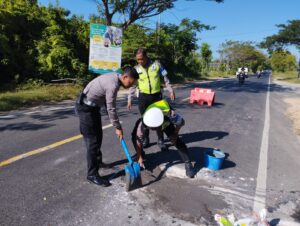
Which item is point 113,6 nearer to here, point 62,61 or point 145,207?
point 62,61

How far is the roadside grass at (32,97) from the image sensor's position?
9977 mm

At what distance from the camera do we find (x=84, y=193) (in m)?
3.72

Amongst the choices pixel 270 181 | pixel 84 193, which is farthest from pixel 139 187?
pixel 270 181

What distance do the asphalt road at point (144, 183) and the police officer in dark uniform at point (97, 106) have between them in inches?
13.4

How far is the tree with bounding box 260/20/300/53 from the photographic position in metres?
53.2

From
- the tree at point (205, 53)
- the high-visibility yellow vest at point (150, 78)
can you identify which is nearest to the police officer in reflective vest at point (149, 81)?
the high-visibility yellow vest at point (150, 78)

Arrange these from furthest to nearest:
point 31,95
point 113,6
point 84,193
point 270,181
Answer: point 113,6 < point 31,95 < point 270,181 < point 84,193

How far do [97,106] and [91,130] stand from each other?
33 centimetres

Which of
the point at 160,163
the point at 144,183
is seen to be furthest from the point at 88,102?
the point at 160,163

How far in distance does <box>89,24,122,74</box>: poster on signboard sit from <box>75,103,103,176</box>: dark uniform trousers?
419 inches

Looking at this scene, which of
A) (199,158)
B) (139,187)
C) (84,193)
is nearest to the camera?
(84,193)

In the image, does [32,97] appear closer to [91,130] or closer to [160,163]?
[160,163]

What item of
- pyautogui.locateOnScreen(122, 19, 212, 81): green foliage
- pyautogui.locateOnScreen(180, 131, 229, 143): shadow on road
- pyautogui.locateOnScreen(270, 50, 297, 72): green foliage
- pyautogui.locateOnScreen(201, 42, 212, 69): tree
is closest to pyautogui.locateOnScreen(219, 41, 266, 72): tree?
pyautogui.locateOnScreen(270, 50, 297, 72): green foliage

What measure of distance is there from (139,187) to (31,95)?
8835 mm
